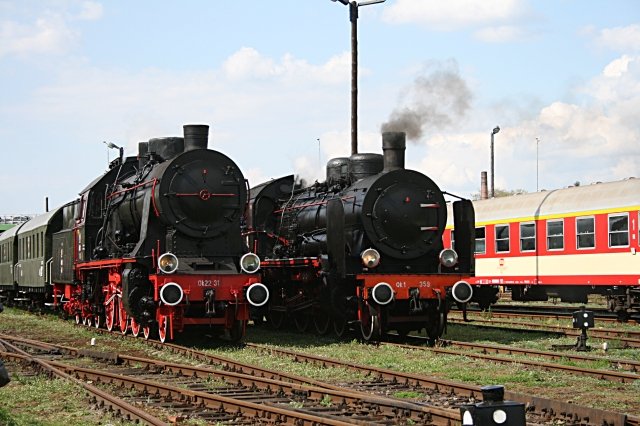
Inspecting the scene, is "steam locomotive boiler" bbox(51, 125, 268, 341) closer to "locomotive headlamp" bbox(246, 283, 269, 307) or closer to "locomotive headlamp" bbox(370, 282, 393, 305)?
"locomotive headlamp" bbox(246, 283, 269, 307)

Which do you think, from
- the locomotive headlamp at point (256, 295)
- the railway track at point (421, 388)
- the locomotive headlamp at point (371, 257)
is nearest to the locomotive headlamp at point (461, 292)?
the locomotive headlamp at point (371, 257)

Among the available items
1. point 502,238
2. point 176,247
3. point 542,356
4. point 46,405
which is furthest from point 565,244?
point 46,405

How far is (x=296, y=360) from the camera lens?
44.5 feet

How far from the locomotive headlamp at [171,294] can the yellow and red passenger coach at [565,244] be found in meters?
5.81

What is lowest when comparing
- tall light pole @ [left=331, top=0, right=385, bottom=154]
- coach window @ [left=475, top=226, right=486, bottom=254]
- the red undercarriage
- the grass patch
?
the grass patch

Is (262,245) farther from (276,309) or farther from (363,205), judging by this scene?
(363,205)

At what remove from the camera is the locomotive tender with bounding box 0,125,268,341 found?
15.7 m

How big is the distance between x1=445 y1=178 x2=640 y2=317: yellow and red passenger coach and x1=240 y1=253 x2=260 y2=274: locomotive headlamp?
4390 millimetres

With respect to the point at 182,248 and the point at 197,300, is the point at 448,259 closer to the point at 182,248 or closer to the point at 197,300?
the point at 197,300

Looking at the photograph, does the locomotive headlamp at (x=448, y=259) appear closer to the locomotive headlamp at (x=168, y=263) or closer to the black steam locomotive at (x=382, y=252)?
the black steam locomotive at (x=382, y=252)

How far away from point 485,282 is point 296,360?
1260cm

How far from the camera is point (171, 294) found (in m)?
15.1

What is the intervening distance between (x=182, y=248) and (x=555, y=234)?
10073 mm

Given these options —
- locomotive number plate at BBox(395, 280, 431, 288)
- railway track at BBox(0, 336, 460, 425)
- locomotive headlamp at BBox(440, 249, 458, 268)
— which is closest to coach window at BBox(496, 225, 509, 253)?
locomotive headlamp at BBox(440, 249, 458, 268)
